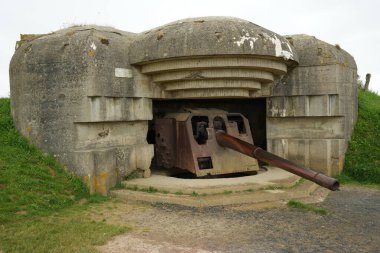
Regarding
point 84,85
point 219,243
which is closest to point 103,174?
point 84,85

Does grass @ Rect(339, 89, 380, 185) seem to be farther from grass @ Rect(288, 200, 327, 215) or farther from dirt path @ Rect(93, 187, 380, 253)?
grass @ Rect(288, 200, 327, 215)

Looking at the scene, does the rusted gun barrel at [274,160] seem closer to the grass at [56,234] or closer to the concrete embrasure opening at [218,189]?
the concrete embrasure opening at [218,189]

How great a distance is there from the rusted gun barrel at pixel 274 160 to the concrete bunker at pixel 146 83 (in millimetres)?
883

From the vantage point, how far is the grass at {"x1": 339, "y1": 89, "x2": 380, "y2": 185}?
7477mm

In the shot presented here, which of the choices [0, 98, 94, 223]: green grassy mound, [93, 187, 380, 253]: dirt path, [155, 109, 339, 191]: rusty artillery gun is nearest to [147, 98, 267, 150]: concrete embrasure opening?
[155, 109, 339, 191]: rusty artillery gun

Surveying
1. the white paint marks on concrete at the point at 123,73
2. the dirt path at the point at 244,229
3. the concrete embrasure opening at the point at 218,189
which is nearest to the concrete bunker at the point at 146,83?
the white paint marks on concrete at the point at 123,73

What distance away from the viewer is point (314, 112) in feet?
24.3

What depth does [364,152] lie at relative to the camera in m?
7.80

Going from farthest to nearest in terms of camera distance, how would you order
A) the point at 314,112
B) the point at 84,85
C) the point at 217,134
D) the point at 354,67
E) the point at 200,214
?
the point at 354,67, the point at 314,112, the point at 217,134, the point at 84,85, the point at 200,214

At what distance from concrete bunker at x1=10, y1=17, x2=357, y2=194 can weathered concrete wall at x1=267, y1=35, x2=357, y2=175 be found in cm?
2


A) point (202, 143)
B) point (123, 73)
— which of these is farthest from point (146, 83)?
point (202, 143)

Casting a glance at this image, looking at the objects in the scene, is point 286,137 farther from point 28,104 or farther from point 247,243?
point 28,104

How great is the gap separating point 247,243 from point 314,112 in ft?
13.9

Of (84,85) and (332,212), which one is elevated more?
(84,85)
